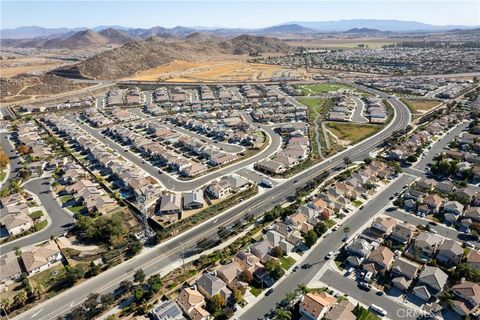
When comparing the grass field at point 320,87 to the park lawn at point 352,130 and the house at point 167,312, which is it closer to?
the park lawn at point 352,130

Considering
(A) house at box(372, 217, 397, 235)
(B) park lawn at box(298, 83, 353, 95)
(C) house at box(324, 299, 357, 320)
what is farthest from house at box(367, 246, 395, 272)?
(B) park lawn at box(298, 83, 353, 95)

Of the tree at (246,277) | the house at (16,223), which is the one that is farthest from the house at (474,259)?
the house at (16,223)

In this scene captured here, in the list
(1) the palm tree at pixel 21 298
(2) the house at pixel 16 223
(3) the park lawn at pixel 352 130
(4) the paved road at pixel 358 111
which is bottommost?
(1) the palm tree at pixel 21 298

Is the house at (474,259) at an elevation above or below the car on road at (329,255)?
above

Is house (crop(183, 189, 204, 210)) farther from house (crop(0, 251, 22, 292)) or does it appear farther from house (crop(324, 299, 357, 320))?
house (crop(324, 299, 357, 320))

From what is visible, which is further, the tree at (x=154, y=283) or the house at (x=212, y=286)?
the tree at (x=154, y=283)

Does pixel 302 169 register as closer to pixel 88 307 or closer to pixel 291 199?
pixel 291 199
